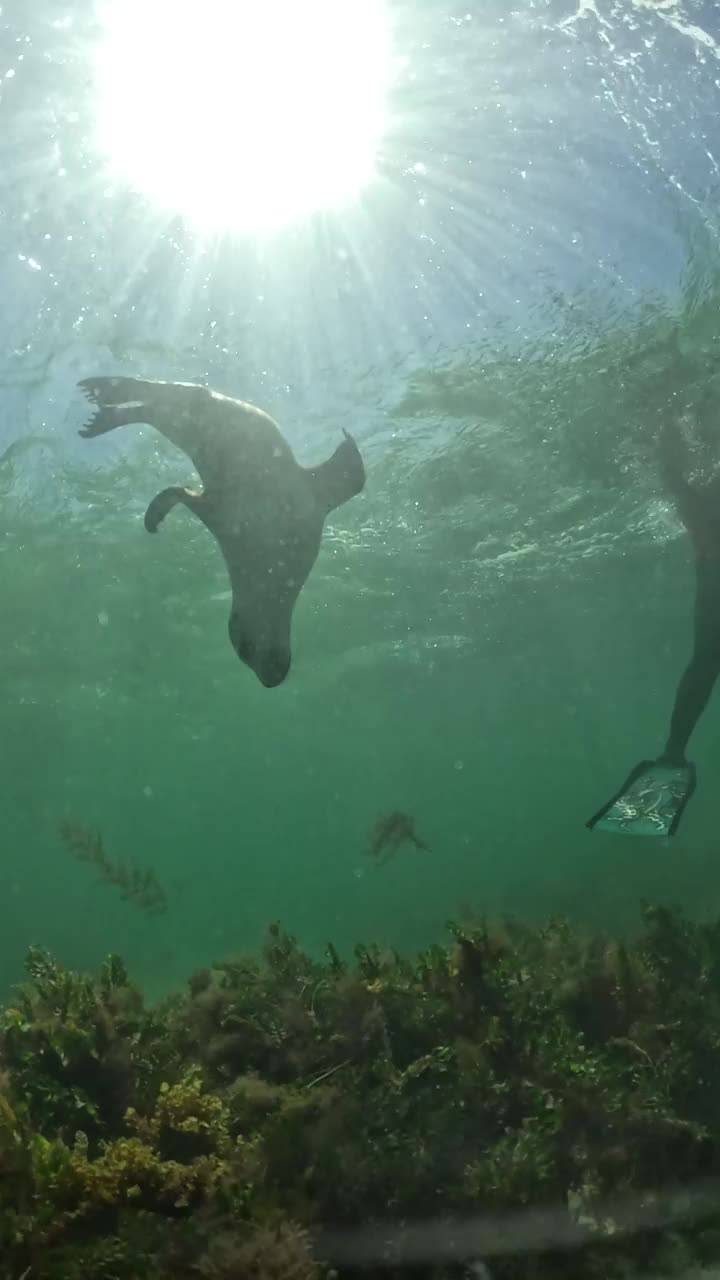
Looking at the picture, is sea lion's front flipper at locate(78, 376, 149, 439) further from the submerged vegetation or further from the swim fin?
the swim fin

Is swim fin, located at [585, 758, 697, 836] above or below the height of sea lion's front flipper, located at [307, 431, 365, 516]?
below

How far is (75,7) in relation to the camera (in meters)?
7.97

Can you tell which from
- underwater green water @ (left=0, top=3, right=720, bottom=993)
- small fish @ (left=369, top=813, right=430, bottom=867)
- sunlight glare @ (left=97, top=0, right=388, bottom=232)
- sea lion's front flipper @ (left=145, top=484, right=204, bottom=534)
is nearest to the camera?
sea lion's front flipper @ (left=145, top=484, right=204, bottom=534)

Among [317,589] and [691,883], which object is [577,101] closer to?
[317,589]

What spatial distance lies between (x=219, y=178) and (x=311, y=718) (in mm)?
38983

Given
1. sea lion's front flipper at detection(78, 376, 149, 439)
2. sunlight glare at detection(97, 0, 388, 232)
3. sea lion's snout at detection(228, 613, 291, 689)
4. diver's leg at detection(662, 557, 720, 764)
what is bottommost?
diver's leg at detection(662, 557, 720, 764)

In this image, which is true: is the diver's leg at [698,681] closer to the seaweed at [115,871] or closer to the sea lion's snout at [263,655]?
the sea lion's snout at [263,655]

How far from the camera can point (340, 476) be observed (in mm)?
6238

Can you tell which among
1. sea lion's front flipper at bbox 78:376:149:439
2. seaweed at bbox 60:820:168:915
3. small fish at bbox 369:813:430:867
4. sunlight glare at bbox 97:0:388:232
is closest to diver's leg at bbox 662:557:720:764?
sea lion's front flipper at bbox 78:376:149:439

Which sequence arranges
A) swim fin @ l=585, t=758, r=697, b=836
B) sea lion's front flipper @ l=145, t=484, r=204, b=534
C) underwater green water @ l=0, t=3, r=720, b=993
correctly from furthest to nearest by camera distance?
underwater green water @ l=0, t=3, r=720, b=993 < swim fin @ l=585, t=758, r=697, b=836 < sea lion's front flipper @ l=145, t=484, r=204, b=534

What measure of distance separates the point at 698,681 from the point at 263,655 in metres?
6.35

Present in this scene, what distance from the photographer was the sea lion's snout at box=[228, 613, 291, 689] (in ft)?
20.0

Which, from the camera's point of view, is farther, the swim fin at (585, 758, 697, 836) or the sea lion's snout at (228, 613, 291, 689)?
the swim fin at (585, 758, 697, 836)

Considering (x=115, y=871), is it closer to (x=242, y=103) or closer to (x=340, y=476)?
(x=340, y=476)
